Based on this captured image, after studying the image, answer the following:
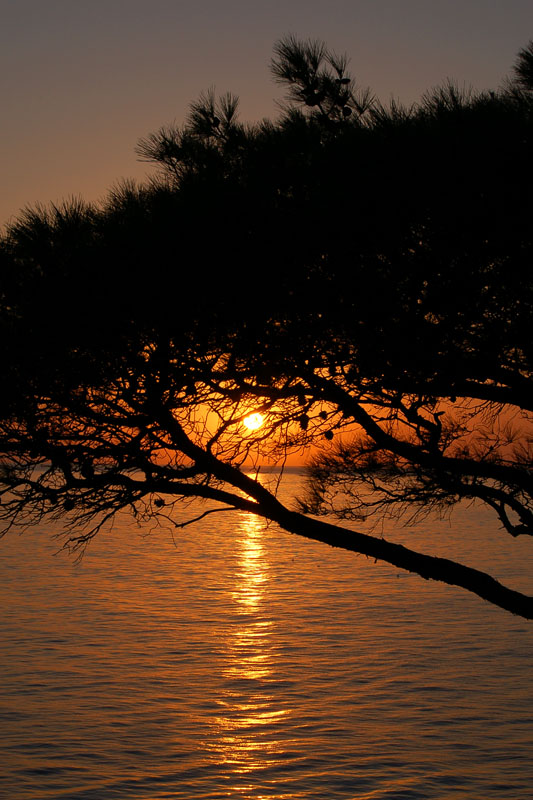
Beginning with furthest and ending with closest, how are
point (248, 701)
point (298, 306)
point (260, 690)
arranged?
1. point (260, 690)
2. point (248, 701)
3. point (298, 306)

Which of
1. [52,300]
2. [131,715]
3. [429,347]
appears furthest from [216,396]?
[131,715]

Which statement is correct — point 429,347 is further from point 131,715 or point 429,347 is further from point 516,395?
point 131,715

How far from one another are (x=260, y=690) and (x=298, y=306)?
40.7 ft

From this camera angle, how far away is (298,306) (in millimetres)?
5527

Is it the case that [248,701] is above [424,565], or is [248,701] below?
below

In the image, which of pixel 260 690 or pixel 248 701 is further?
pixel 260 690

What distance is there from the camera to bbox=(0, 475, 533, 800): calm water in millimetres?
11156

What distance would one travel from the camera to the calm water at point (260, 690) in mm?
11156

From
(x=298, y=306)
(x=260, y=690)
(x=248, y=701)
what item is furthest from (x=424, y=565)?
(x=260, y=690)

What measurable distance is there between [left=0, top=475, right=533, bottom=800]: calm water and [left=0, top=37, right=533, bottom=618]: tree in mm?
5730

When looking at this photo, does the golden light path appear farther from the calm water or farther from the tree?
the tree

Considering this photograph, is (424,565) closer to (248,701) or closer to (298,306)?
(298,306)

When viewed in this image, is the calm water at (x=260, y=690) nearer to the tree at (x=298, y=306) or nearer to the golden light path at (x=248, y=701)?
the golden light path at (x=248, y=701)

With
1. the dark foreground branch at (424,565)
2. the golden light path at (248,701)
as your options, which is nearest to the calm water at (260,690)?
the golden light path at (248,701)
